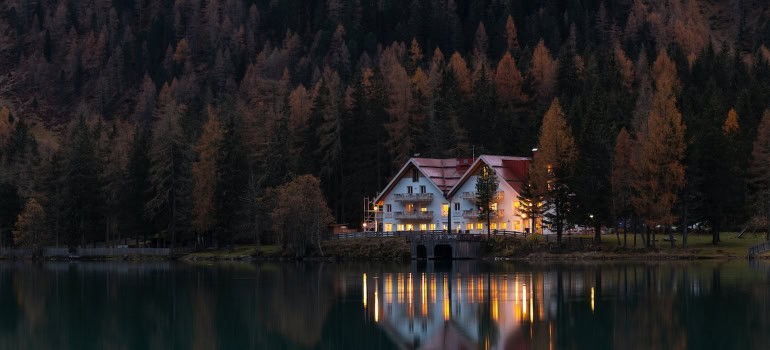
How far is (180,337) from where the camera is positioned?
151ft

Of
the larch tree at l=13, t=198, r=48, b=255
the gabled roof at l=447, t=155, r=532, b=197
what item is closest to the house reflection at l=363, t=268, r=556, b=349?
the gabled roof at l=447, t=155, r=532, b=197

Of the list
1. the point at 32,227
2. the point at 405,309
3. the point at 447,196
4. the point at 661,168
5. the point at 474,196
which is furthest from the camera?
the point at 32,227

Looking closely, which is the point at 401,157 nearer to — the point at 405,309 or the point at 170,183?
the point at 170,183

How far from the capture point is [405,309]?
5334 cm

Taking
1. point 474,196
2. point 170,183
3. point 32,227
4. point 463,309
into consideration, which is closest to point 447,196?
point 474,196

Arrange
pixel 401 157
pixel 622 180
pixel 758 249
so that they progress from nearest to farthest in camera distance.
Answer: pixel 758 249
pixel 622 180
pixel 401 157

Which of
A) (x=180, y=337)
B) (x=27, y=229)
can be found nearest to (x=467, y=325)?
(x=180, y=337)

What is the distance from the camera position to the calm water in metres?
42.8

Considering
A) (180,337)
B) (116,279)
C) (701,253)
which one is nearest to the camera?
(180,337)

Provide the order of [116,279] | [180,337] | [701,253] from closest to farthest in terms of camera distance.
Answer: [180,337]
[116,279]
[701,253]

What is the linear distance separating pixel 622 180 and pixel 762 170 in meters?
13.5

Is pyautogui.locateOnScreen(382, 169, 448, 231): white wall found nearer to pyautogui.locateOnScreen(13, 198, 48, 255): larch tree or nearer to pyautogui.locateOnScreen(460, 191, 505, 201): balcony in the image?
pyautogui.locateOnScreen(460, 191, 505, 201): balcony

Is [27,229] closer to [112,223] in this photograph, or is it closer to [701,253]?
[112,223]

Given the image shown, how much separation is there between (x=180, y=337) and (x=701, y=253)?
5801 centimetres
